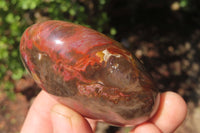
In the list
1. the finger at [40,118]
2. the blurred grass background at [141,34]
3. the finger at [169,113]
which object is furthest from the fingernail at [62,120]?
the blurred grass background at [141,34]

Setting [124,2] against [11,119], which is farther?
[124,2]

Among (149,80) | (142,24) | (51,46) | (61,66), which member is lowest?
(142,24)

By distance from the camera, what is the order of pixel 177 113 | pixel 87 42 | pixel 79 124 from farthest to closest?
pixel 177 113, pixel 79 124, pixel 87 42

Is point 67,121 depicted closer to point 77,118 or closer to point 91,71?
point 77,118

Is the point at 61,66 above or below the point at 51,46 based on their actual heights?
below

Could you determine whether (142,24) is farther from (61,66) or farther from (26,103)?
(61,66)

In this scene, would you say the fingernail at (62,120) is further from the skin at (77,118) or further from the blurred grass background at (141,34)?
the blurred grass background at (141,34)

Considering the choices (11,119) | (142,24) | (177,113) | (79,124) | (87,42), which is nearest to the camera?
(87,42)

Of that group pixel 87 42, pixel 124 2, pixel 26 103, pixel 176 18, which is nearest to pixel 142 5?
pixel 124 2
